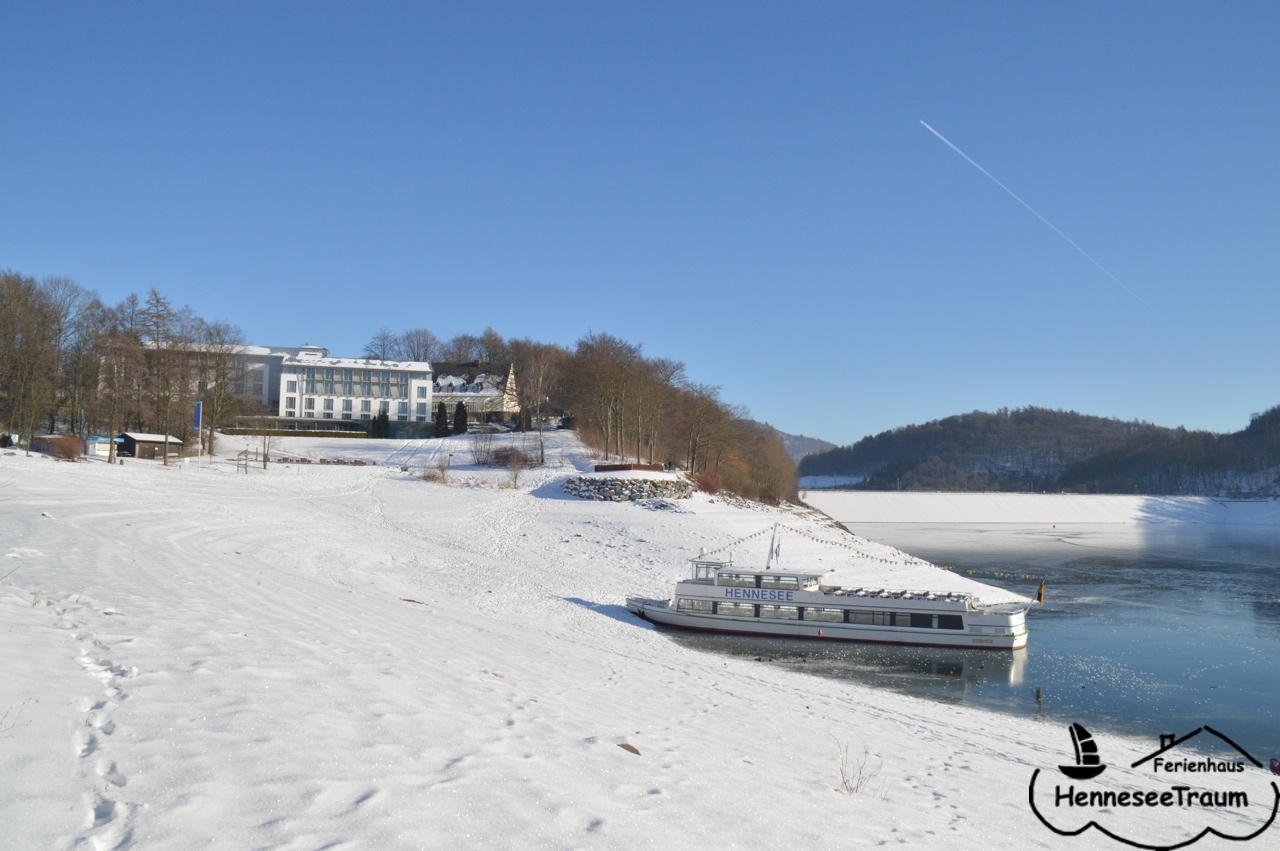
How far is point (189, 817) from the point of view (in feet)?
15.8

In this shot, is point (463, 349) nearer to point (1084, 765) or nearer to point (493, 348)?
point (493, 348)

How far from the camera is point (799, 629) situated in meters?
26.7

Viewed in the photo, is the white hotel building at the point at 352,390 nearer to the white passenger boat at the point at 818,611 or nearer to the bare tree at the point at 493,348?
the bare tree at the point at 493,348

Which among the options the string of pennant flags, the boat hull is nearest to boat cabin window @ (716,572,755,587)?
the boat hull

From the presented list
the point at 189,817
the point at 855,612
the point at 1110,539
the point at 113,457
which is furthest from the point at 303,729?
the point at 1110,539

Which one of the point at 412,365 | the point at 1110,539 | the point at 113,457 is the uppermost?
the point at 412,365

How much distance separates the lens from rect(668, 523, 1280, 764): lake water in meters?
17.5

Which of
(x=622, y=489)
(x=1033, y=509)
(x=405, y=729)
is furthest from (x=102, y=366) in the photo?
(x=1033, y=509)

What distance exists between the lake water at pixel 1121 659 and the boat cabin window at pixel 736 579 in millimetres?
2039

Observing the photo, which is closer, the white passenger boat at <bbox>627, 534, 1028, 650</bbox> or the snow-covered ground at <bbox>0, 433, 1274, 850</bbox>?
the snow-covered ground at <bbox>0, 433, 1274, 850</bbox>

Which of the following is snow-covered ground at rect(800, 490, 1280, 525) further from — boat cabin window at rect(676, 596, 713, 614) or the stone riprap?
boat cabin window at rect(676, 596, 713, 614)

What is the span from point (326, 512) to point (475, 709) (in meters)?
31.0

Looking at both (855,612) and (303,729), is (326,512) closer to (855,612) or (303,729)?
(855,612)

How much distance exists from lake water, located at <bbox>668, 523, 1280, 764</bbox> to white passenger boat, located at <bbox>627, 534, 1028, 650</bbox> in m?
0.57
